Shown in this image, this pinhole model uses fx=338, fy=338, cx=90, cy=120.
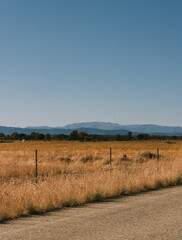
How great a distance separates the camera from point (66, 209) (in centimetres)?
891

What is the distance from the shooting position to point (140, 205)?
30.3ft

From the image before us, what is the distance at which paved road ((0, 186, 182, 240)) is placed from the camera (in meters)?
6.23

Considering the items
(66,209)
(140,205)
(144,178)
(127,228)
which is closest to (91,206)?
(66,209)

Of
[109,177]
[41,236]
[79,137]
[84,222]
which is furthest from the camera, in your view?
[79,137]

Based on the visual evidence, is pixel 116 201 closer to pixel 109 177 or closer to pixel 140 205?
pixel 140 205

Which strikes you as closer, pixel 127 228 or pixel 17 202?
pixel 127 228

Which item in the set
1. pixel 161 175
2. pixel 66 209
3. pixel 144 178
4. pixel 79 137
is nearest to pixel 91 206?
pixel 66 209

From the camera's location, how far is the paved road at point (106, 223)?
623cm

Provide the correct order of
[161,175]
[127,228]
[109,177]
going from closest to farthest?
[127,228] → [109,177] → [161,175]

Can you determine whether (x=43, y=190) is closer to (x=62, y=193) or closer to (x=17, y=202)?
Answer: (x=62, y=193)

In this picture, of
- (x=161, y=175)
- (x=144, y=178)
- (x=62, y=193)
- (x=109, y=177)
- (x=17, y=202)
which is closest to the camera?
(x=17, y=202)

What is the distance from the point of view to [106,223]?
7.12 m

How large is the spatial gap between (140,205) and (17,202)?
3.31 metres

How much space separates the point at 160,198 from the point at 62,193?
9.94 ft
